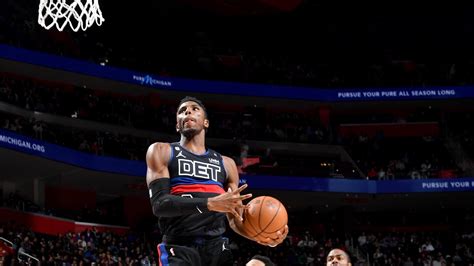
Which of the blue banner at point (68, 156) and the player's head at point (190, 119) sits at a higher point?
the blue banner at point (68, 156)

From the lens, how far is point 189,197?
5.54 m

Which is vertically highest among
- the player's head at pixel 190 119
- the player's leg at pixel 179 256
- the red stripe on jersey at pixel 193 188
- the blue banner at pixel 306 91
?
the blue banner at pixel 306 91

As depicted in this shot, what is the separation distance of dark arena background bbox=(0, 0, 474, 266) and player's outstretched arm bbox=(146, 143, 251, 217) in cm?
1528

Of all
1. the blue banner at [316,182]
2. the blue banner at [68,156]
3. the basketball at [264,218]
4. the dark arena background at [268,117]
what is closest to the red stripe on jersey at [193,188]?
the basketball at [264,218]

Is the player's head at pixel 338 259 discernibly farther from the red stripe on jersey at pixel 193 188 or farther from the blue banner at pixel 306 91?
the blue banner at pixel 306 91

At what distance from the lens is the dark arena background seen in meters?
24.8

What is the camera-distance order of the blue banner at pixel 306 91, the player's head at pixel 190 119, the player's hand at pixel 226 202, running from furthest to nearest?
the blue banner at pixel 306 91 < the player's head at pixel 190 119 < the player's hand at pixel 226 202

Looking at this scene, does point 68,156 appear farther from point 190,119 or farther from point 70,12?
point 190,119

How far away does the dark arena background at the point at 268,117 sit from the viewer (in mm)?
24781

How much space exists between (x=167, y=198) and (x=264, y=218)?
2.31 feet

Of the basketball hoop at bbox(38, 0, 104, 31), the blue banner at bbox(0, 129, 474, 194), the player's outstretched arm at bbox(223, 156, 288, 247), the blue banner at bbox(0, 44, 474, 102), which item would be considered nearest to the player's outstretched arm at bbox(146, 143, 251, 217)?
the player's outstretched arm at bbox(223, 156, 288, 247)

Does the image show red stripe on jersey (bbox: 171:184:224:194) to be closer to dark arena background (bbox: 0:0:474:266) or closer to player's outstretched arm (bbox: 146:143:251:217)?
player's outstretched arm (bbox: 146:143:251:217)

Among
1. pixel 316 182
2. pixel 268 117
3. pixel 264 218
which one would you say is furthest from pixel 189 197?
pixel 268 117

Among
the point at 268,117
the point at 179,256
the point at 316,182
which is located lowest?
the point at 179,256
